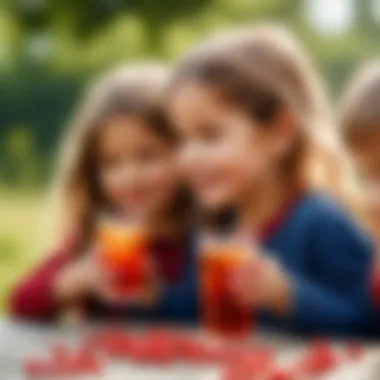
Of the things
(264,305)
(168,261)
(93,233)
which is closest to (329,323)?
Result: (264,305)

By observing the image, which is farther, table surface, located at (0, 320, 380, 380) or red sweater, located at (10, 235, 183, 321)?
red sweater, located at (10, 235, 183, 321)

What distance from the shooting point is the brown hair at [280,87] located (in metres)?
1.31

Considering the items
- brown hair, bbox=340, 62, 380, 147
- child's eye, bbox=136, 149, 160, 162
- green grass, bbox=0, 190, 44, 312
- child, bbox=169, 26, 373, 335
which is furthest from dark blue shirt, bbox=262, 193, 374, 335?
green grass, bbox=0, 190, 44, 312

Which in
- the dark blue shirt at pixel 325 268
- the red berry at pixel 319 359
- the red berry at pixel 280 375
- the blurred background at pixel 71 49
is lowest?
the red berry at pixel 280 375

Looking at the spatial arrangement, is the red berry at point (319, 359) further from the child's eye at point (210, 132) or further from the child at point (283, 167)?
the child's eye at point (210, 132)

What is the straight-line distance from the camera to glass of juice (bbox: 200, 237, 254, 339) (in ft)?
4.34

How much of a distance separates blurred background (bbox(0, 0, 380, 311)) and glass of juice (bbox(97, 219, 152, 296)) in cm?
11

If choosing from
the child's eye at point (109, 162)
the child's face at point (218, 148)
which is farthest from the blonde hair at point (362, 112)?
the child's eye at point (109, 162)

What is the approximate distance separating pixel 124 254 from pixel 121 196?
9 cm

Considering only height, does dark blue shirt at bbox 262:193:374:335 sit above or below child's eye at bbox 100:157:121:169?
below

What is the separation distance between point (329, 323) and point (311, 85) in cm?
36

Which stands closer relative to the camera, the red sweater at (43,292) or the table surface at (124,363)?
the table surface at (124,363)

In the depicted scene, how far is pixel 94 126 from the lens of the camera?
4.47 feet

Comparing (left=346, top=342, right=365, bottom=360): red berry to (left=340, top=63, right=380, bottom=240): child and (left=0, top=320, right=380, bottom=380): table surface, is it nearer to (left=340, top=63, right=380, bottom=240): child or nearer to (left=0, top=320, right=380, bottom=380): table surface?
(left=0, top=320, right=380, bottom=380): table surface
